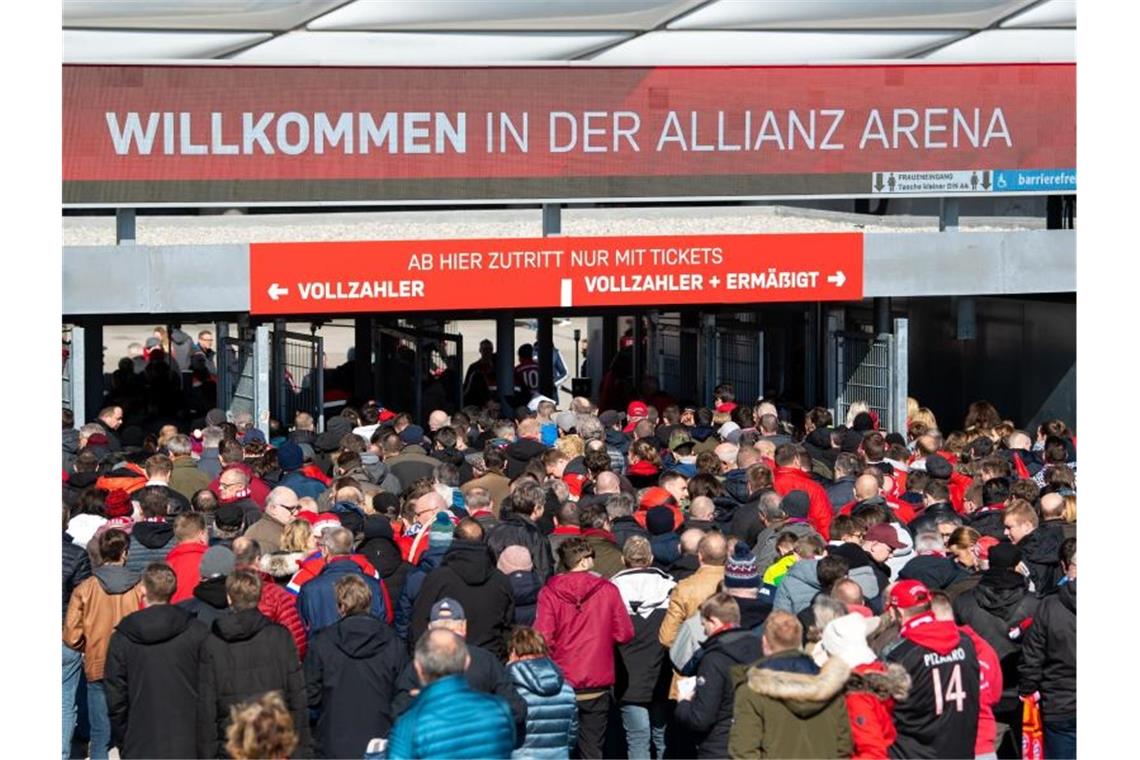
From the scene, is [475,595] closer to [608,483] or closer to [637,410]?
[608,483]

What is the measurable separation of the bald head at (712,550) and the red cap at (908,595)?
1.17 metres

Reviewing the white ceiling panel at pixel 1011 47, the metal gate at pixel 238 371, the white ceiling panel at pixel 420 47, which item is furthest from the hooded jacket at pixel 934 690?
the white ceiling panel at pixel 1011 47

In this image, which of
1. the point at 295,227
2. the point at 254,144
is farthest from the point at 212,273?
the point at 295,227

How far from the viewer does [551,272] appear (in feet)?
57.9

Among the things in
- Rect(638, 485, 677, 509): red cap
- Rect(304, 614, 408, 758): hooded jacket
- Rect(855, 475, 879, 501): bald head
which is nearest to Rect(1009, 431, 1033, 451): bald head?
Rect(855, 475, 879, 501): bald head

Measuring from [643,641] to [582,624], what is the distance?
48cm

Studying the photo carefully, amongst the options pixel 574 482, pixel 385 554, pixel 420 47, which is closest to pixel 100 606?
pixel 385 554

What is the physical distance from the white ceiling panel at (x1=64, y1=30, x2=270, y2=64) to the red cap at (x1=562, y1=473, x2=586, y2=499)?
7836 millimetres

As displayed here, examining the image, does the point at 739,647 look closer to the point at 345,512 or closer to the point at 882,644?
the point at 882,644

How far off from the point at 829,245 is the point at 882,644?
10.3 meters

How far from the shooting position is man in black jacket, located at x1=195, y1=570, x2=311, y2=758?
311 inches

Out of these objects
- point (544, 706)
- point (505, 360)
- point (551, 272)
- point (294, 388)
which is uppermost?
point (551, 272)

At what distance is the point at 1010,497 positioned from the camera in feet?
37.1

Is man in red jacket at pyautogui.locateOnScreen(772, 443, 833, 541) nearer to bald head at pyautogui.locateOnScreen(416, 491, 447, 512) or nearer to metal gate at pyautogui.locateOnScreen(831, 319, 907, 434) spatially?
bald head at pyautogui.locateOnScreen(416, 491, 447, 512)
